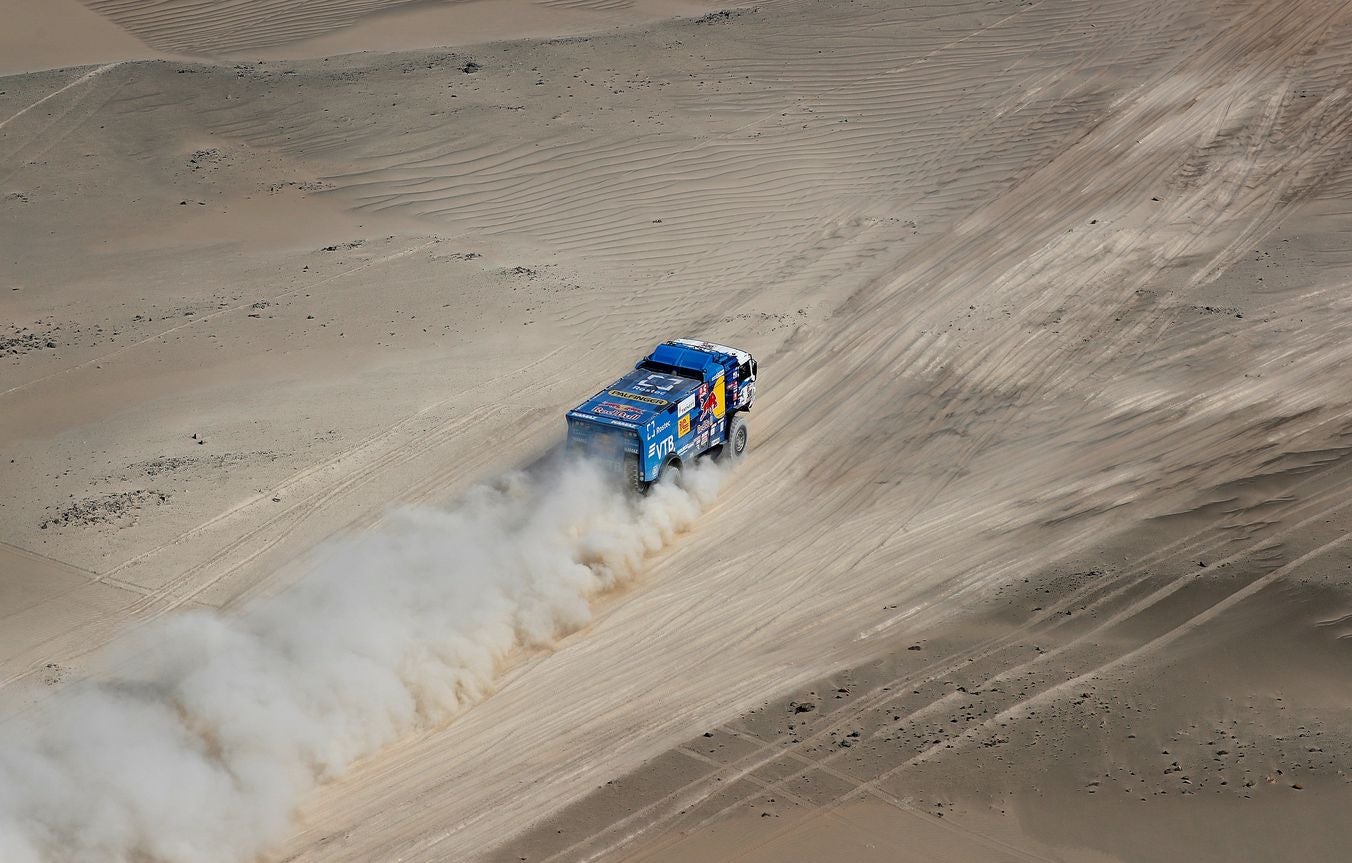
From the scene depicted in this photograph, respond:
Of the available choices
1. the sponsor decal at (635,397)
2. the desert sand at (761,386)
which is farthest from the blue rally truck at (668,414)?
the desert sand at (761,386)

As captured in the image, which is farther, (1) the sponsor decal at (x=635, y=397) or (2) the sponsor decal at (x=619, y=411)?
(1) the sponsor decal at (x=635, y=397)

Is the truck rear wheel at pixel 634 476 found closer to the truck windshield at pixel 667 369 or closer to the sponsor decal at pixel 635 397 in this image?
the sponsor decal at pixel 635 397

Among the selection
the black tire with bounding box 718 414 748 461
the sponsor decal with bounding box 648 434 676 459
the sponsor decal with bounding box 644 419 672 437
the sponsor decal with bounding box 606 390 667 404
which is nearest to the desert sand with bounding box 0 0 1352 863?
the black tire with bounding box 718 414 748 461

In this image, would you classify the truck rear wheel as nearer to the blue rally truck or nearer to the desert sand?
the blue rally truck

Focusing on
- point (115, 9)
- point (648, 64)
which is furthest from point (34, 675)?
point (115, 9)

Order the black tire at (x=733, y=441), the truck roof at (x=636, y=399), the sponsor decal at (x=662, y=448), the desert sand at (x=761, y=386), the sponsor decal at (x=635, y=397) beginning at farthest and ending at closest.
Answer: the black tire at (x=733, y=441) < the sponsor decal at (x=635, y=397) < the sponsor decal at (x=662, y=448) < the truck roof at (x=636, y=399) < the desert sand at (x=761, y=386)

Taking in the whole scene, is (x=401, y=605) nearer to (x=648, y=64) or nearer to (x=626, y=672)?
(x=626, y=672)
